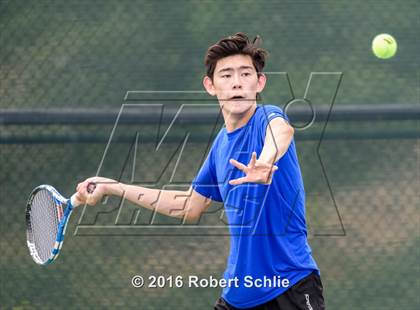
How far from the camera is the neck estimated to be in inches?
118

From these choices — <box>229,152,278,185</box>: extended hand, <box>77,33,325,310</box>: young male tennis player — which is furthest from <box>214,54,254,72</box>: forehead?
<box>229,152,278,185</box>: extended hand

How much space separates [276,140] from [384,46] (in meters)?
1.18

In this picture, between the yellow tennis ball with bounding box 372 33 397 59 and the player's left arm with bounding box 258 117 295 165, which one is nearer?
the player's left arm with bounding box 258 117 295 165

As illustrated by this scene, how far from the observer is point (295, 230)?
9.69 feet

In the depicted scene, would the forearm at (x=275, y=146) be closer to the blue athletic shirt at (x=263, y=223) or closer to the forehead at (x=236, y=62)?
the blue athletic shirt at (x=263, y=223)

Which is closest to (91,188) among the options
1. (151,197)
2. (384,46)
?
(151,197)

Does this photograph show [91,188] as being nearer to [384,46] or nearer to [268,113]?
[268,113]

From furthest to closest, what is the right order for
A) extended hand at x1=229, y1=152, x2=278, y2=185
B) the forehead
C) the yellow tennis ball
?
1. the yellow tennis ball
2. the forehead
3. extended hand at x1=229, y1=152, x2=278, y2=185

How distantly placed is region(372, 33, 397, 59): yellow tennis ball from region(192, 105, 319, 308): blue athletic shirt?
962 millimetres

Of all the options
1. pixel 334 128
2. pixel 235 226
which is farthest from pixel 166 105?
pixel 235 226

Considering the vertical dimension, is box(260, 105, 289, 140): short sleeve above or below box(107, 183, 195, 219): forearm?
below

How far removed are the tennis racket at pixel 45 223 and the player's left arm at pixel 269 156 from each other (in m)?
0.82

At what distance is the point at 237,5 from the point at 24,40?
0.88 m

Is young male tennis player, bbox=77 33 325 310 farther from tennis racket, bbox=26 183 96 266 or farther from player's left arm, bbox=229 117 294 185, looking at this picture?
tennis racket, bbox=26 183 96 266
